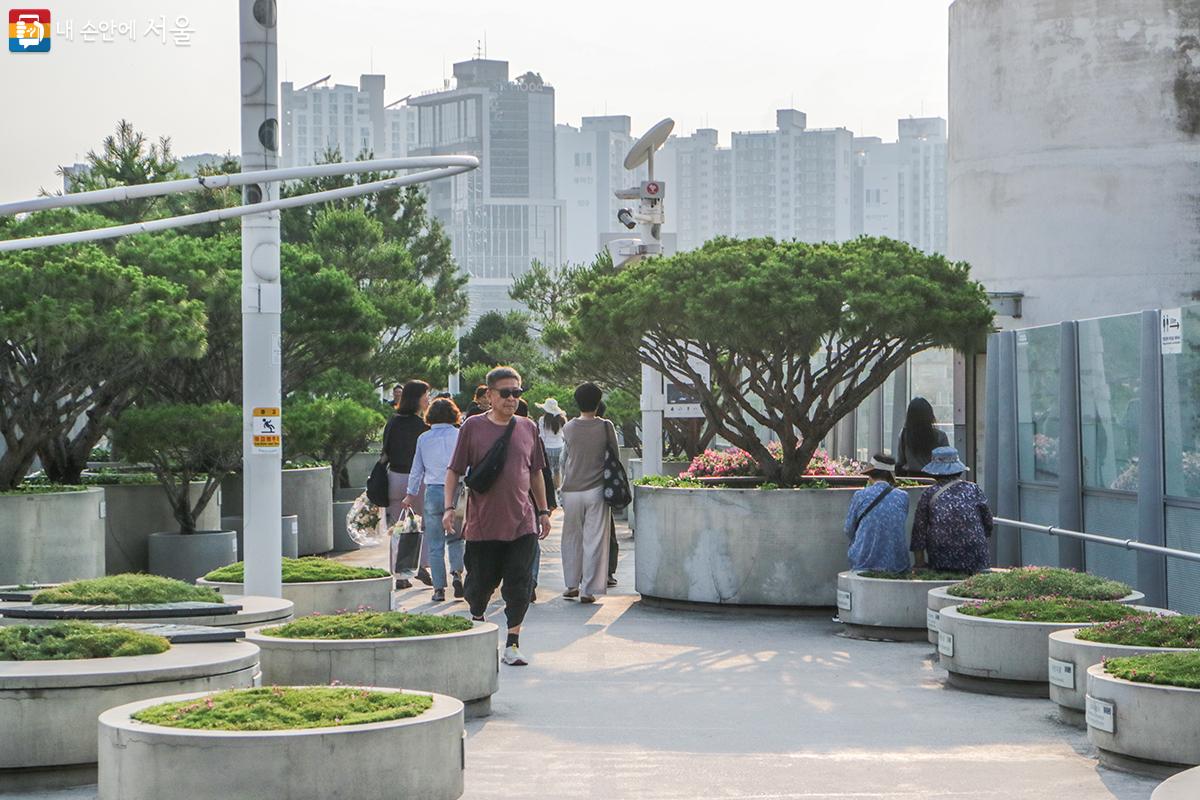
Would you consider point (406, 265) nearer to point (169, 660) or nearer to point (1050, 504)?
point (1050, 504)

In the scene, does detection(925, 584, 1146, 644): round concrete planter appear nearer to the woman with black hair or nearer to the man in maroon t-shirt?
the man in maroon t-shirt

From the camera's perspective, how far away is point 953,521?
12836mm

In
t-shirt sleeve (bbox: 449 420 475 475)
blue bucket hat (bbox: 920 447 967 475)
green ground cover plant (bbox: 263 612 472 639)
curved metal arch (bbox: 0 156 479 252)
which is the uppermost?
curved metal arch (bbox: 0 156 479 252)

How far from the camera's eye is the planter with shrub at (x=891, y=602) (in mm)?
12656

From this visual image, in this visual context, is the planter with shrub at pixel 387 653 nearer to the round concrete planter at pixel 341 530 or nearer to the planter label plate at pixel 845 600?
the planter label plate at pixel 845 600

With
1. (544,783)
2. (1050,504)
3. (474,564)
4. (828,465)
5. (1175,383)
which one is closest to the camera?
(544,783)

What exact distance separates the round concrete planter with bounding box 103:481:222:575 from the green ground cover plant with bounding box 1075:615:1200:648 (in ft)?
35.9

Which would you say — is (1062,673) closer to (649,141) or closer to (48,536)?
(48,536)

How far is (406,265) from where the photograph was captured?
114 feet

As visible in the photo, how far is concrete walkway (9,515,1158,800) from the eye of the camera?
24.8ft

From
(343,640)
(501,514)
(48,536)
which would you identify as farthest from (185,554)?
(343,640)

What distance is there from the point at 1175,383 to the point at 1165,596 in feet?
4.86

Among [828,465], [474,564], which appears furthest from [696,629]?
[828,465]

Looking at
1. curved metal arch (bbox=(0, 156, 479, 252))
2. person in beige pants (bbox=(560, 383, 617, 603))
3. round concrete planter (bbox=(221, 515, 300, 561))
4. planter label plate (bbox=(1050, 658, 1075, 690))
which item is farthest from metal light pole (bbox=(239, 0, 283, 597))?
round concrete planter (bbox=(221, 515, 300, 561))
